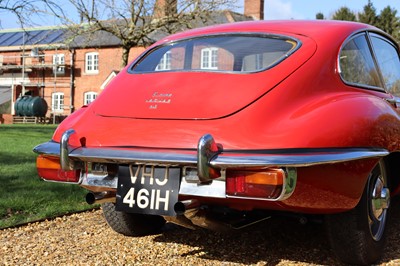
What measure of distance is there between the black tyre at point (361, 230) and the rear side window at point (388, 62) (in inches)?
41.9

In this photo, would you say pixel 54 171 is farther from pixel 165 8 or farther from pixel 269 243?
pixel 165 8

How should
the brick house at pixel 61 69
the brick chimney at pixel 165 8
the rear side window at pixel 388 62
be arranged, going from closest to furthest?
the rear side window at pixel 388 62
the brick chimney at pixel 165 8
the brick house at pixel 61 69

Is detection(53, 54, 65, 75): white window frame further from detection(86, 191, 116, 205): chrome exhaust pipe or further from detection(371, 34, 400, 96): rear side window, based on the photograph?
detection(86, 191, 116, 205): chrome exhaust pipe

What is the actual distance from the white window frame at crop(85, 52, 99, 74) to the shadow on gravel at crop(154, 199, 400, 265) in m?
34.9

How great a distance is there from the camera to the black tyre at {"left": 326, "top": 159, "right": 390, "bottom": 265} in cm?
288

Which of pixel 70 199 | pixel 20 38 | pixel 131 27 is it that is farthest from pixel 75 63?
pixel 70 199

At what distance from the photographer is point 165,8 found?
18.6m

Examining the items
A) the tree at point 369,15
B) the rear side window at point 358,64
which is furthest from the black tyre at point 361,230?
the tree at point 369,15

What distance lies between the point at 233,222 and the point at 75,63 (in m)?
37.2

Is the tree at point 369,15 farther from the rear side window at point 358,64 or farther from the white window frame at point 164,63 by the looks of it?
the white window frame at point 164,63

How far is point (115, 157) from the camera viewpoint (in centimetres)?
271

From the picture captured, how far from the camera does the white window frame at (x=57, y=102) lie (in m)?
38.7

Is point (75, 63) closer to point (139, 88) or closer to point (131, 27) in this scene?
point (131, 27)

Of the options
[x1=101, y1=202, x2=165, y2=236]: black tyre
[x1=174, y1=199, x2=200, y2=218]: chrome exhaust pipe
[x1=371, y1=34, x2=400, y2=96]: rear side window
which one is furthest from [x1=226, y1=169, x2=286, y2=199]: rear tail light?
[x1=371, y1=34, x2=400, y2=96]: rear side window
